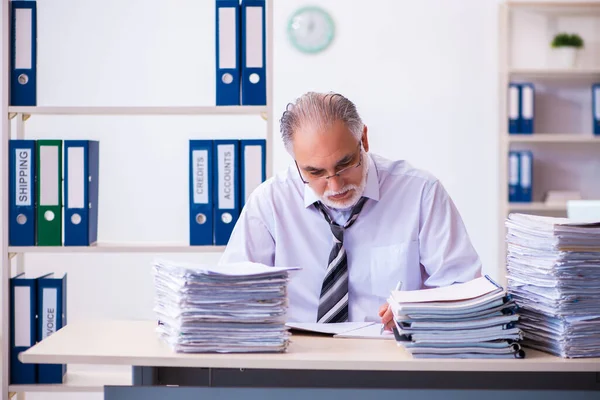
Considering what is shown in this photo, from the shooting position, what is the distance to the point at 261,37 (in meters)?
2.85

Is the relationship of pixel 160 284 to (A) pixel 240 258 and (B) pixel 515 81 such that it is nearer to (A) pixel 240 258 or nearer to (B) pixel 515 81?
(A) pixel 240 258

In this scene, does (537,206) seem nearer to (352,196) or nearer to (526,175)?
(526,175)

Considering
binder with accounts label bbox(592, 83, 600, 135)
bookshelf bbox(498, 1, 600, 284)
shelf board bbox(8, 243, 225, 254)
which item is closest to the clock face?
bookshelf bbox(498, 1, 600, 284)

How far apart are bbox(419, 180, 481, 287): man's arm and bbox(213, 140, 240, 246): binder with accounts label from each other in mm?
771

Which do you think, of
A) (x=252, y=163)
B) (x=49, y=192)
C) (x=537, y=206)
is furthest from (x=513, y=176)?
(x=49, y=192)

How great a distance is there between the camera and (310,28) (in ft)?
15.6

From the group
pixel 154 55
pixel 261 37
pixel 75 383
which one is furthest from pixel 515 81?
pixel 75 383

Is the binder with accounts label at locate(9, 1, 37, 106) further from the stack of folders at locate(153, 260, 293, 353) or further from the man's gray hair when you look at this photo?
the stack of folders at locate(153, 260, 293, 353)

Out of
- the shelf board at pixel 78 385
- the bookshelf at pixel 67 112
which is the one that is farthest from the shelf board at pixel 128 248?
the shelf board at pixel 78 385

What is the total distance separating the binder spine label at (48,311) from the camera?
2.87 metres

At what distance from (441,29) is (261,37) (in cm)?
221

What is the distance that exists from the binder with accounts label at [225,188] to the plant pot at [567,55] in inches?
104

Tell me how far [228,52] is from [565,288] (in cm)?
164

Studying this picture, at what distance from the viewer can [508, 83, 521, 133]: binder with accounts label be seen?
4598mm
